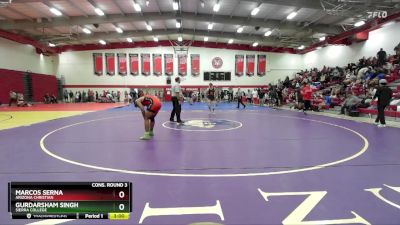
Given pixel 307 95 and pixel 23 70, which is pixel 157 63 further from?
pixel 307 95

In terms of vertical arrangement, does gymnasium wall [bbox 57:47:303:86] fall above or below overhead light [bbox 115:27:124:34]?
below

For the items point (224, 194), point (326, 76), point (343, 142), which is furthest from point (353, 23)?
point (224, 194)

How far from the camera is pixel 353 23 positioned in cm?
2234

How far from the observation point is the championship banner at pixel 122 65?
110ft

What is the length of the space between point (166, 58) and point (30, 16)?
52.1 feet

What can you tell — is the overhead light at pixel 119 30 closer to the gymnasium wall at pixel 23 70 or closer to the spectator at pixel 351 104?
the gymnasium wall at pixel 23 70

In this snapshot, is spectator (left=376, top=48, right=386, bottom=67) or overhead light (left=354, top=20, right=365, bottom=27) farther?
overhead light (left=354, top=20, right=365, bottom=27)

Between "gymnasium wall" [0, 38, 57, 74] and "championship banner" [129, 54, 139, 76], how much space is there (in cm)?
1022

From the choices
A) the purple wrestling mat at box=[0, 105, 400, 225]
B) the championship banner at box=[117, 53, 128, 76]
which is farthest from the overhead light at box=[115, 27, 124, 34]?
the purple wrestling mat at box=[0, 105, 400, 225]

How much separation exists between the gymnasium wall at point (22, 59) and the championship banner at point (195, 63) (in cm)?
1821

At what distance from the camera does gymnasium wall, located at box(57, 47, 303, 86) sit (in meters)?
33.7

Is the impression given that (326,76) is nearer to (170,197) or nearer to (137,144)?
(137,144)

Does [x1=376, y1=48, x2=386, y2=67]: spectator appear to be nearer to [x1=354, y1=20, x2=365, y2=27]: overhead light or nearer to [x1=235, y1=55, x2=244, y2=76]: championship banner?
[x1=354, y1=20, x2=365, y2=27]: overhead light
